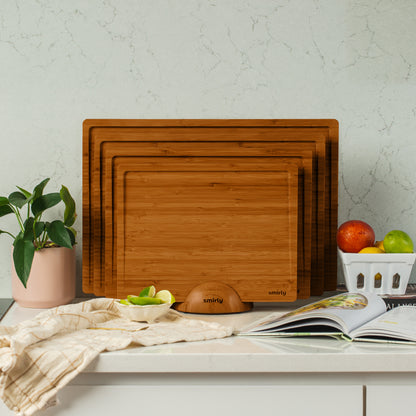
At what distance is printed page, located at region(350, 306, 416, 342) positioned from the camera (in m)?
0.96

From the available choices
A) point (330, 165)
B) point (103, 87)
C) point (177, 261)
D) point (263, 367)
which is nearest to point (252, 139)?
point (330, 165)

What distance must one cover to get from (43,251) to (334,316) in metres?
0.69

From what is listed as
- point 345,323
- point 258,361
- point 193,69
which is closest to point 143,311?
point 258,361

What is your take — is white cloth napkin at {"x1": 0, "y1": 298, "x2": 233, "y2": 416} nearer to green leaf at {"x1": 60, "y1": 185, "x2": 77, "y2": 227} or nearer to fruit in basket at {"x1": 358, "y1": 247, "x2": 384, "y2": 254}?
green leaf at {"x1": 60, "y1": 185, "x2": 77, "y2": 227}

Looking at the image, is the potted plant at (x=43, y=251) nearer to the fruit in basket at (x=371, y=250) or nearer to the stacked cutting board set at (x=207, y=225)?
the stacked cutting board set at (x=207, y=225)

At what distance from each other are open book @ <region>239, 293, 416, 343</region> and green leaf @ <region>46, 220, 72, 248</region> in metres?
0.45

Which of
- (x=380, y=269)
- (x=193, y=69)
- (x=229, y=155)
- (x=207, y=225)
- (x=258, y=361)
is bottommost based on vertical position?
(x=258, y=361)

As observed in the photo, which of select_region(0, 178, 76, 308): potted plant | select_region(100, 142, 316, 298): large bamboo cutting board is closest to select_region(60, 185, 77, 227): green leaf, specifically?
select_region(0, 178, 76, 308): potted plant

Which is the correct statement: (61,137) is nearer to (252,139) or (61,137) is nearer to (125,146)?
(125,146)

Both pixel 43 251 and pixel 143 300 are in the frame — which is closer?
pixel 143 300

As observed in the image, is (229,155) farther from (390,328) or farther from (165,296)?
(390,328)

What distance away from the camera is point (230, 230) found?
1.22m

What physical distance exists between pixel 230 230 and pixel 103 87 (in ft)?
1.83

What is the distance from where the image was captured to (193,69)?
1.46 m
